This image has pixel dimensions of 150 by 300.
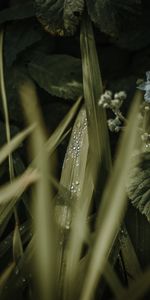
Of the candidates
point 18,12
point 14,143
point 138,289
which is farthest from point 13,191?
point 18,12

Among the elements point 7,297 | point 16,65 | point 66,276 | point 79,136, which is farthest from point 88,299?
point 16,65

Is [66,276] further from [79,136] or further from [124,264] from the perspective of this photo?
[79,136]

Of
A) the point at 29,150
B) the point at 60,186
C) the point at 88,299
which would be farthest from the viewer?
the point at 29,150

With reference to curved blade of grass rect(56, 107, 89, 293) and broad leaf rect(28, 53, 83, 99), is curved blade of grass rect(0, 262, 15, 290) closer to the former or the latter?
curved blade of grass rect(56, 107, 89, 293)

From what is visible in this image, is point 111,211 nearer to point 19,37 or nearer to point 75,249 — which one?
point 75,249

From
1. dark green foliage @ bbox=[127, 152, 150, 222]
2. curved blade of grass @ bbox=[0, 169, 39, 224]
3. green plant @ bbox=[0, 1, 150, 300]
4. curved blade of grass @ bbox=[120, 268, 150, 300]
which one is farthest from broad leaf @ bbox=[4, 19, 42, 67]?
curved blade of grass @ bbox=[120, 268, 150, 300]
